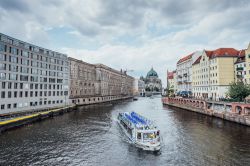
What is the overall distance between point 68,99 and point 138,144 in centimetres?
8811

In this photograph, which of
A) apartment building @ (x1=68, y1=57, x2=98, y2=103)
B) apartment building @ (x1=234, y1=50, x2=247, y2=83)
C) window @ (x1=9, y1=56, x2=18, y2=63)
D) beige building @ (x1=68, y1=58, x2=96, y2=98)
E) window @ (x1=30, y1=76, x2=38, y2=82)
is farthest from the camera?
beige building @ (x1=68, y1=58, x2=96, y2=98)

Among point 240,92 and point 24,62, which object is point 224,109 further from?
point 24,62

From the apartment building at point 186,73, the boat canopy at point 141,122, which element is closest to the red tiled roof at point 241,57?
the apartment building at point 186,73

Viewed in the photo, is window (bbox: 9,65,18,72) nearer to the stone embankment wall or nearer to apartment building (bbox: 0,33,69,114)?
apartment building (bbox: 0,33,69,114)

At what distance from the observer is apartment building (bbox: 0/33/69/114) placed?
2960 inches

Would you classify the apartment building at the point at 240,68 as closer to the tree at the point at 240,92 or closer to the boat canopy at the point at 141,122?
the tree at the point at 240,92

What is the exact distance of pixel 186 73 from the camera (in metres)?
142

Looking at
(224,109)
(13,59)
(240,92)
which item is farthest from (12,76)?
(240,92)

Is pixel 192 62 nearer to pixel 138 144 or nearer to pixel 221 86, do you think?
pixel 221 86

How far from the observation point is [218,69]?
101875 millimetres

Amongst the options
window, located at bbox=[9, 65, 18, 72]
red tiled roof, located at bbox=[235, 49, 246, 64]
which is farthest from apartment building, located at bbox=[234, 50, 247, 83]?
window, located at bbox=[9, 65, 18, 72]

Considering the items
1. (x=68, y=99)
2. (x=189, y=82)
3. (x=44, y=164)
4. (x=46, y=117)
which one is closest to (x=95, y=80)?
(x=68, y=99)

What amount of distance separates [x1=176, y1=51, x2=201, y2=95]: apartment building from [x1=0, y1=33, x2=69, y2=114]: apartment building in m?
79.8

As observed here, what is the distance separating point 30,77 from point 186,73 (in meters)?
99.9
